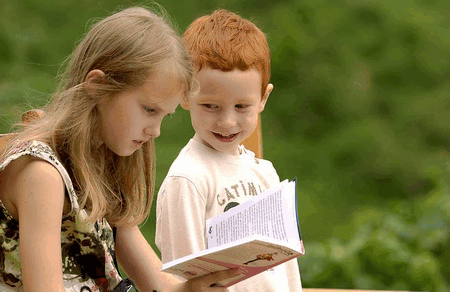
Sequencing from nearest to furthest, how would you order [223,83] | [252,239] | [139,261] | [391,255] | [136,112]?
[252,239] → [136,112] → [139,261] → [223,83] → [391,255]

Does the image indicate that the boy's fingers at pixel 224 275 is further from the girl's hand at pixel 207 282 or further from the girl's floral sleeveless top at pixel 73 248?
the girl's floral sleeveless top at pixel 73 248

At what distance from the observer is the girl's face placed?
149cm

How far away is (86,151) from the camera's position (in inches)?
58.7

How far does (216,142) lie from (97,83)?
19.0 inches

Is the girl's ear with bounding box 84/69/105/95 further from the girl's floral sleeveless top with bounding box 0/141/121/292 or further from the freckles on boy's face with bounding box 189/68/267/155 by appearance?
the freckles on boy's face with bounding box 189/68/267/155

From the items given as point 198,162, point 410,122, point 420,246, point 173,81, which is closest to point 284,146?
point 410,122

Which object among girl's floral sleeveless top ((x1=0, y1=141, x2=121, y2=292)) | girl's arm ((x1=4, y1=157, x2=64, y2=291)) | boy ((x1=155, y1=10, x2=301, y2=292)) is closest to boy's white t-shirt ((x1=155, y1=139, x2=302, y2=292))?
boy ((x1=155, y1=10, x2=301, y2=292))

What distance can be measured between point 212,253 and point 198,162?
0.54 metres

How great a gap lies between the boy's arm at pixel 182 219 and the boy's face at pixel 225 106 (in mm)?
Result: 161

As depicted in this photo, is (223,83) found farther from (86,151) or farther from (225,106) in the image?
(86,151)

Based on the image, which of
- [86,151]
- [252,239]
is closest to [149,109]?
[86,151]

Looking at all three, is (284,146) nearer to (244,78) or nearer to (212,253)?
(244,78)

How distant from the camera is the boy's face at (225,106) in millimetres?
1822

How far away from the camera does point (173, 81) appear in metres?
1.52
